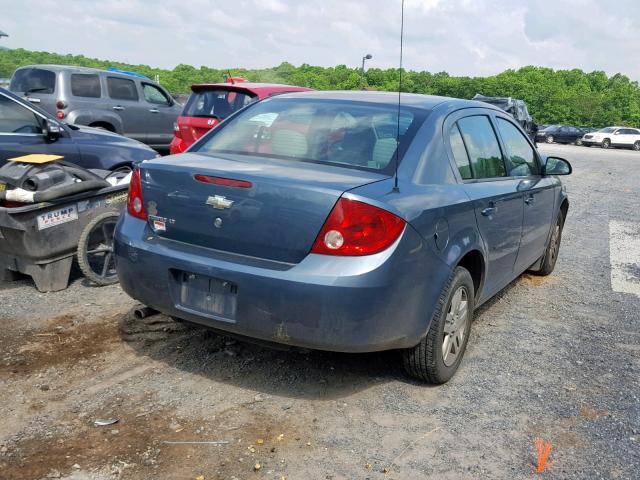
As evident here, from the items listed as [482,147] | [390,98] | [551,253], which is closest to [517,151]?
[482,147]

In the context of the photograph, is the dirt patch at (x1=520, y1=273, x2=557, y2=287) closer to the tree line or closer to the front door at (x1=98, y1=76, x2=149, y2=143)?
the front door at (x1=98, y1=76, x2=149, y2=143)

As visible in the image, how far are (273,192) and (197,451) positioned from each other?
4.23 ft

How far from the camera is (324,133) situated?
3957 millimetres

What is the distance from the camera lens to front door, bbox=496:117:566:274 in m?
5.00

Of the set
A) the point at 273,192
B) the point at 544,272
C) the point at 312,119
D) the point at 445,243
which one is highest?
the point at 312,119

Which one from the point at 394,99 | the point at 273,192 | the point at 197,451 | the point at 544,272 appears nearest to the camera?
the point at 197,451

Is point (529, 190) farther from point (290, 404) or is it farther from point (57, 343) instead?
point (57, 343)

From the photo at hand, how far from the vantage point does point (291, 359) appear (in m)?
4.08

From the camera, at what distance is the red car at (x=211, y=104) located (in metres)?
8.93

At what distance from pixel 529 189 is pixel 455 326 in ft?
5.42

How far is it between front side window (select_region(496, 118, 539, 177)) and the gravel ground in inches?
47.3

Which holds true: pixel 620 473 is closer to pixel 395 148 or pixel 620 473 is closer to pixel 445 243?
pixel 445 243

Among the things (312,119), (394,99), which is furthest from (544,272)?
(312,119)

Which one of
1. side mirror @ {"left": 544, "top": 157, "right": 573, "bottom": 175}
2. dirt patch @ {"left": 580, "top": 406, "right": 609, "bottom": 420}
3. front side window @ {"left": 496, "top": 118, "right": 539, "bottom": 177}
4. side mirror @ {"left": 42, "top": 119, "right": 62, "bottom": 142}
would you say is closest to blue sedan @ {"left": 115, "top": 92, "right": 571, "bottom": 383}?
front side window @ {"left": 496, "top": 118, "right": 539, "bottom": 177}
